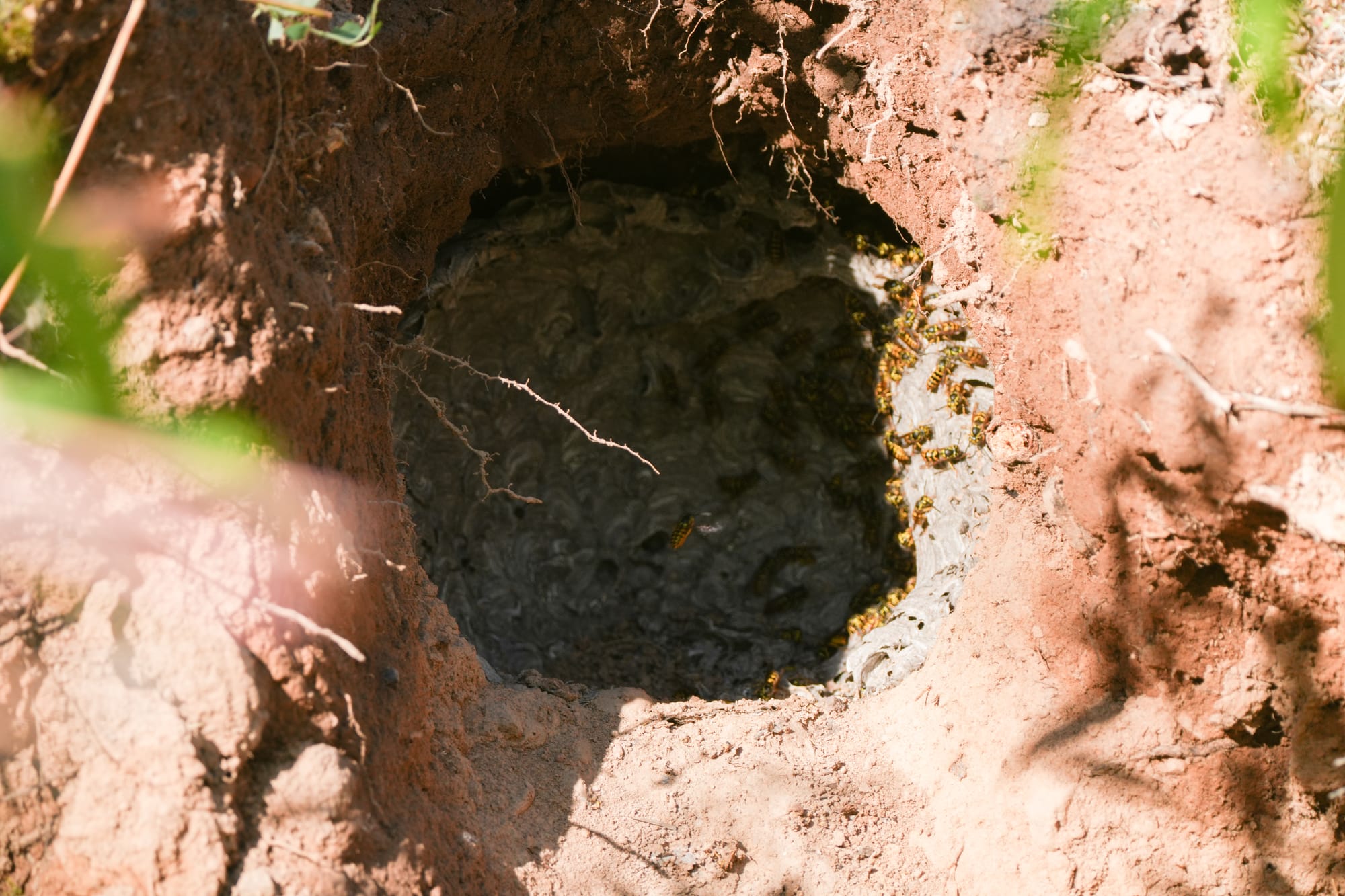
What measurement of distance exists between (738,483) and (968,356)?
1658 mm

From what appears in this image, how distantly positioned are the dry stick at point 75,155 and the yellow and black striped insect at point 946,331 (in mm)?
3001

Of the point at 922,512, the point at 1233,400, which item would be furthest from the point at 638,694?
the point at 1233,400

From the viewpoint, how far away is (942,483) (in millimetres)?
4102

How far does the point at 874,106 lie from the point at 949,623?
5.87 ft

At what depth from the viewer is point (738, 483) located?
5.18 meters

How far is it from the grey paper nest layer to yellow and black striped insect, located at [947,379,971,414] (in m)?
0.03

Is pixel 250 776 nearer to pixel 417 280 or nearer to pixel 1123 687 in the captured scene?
pixel 417 280

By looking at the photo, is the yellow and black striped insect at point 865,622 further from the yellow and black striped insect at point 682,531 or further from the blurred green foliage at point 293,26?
the blurred green foliage at point 293,26

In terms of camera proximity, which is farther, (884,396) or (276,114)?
(884,396)

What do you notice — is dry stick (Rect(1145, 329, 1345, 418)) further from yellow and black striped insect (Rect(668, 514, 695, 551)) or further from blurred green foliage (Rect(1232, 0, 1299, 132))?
yellow and black striped insect (Rect(668, 514, 695, 551))

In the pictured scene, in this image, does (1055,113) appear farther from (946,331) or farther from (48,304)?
(48,304)

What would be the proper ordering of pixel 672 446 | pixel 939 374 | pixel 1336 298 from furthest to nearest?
pixel 672 446
pixel 939 374
pixel 1336 298

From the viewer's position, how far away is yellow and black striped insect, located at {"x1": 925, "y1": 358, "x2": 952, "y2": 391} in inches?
158

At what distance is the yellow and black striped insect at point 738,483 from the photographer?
5184 mm
